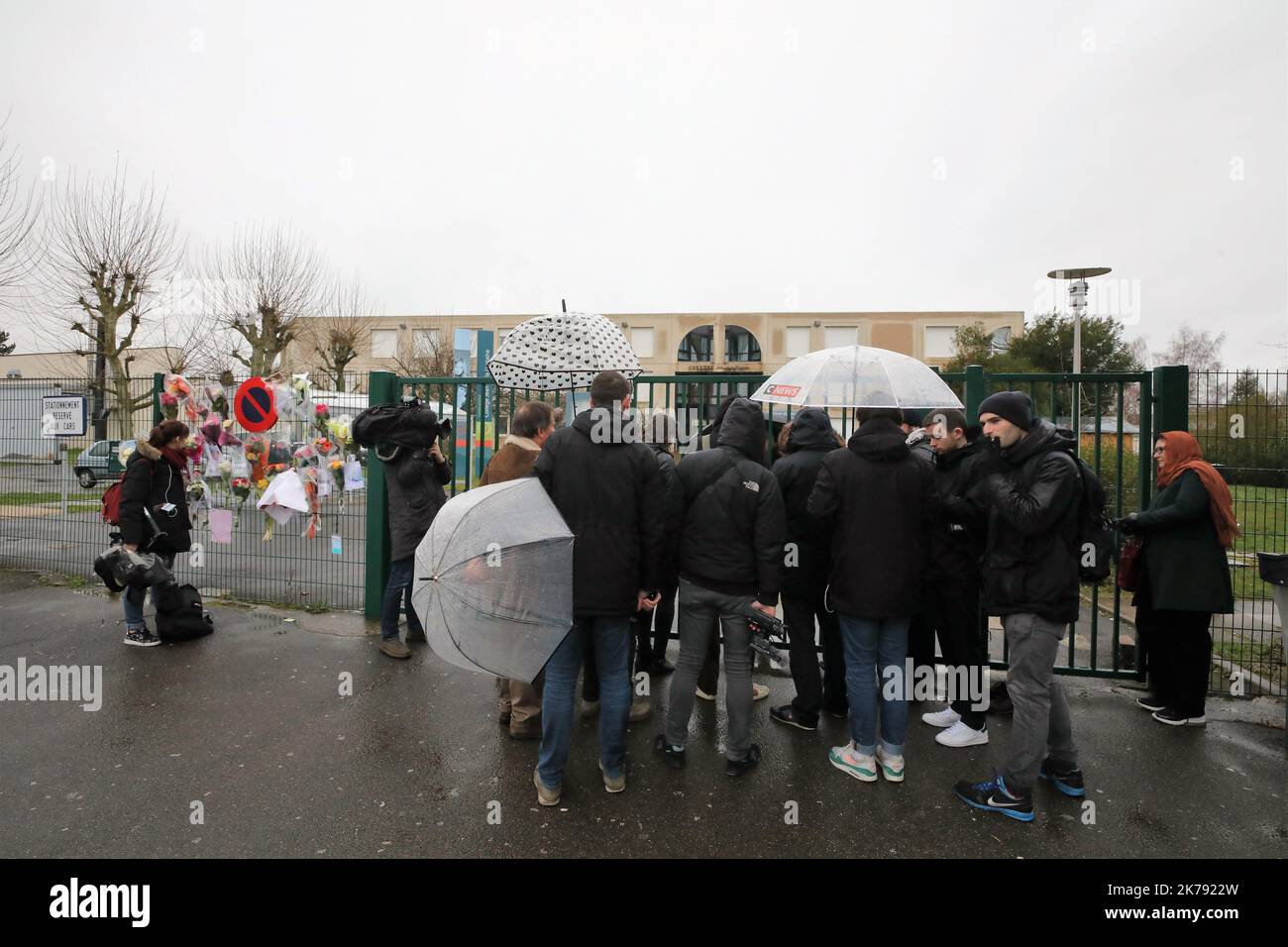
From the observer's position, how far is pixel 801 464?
13.4ft

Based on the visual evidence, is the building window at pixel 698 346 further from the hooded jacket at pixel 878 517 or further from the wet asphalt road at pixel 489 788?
the hooded jacket at pixel 878 517

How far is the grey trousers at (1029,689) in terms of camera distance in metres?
3.16

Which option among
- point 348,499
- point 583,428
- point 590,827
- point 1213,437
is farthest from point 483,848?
point 1213,437

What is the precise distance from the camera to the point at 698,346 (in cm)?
5331

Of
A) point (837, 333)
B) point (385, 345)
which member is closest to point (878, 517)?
point (837, 333)

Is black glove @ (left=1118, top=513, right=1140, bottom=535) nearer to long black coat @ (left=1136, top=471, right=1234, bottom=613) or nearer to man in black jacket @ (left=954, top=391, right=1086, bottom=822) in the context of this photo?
long black coat @ (left=1136, top=471, right=1234, bottom=613)

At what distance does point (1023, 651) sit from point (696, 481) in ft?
5.67

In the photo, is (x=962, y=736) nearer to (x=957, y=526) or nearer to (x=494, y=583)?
(x=957, y=526)

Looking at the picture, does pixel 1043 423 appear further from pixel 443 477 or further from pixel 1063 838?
pixel 443 477

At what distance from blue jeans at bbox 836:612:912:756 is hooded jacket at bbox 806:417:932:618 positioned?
11 centimetres

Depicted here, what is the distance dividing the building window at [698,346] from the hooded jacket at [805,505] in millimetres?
49295

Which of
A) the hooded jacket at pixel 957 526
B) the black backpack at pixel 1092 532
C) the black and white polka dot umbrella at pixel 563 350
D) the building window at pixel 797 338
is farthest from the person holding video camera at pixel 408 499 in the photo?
the building window at pixel 797 338

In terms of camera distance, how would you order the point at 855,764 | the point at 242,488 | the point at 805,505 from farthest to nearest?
the point at 242,488
the point at 805,505
the point at 855,764

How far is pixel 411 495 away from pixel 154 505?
207 cm
